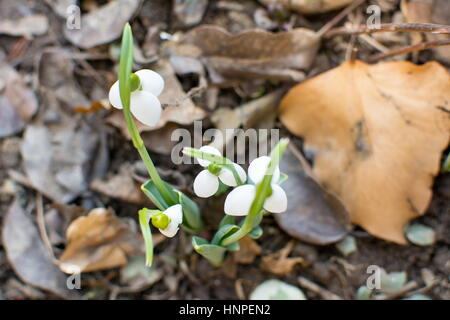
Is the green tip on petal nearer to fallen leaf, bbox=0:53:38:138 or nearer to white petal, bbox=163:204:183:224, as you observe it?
white petal, bbox=163:204:183:224

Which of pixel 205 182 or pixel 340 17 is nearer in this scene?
pixel 205 182

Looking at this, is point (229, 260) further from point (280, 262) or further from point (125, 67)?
point (125, 67)

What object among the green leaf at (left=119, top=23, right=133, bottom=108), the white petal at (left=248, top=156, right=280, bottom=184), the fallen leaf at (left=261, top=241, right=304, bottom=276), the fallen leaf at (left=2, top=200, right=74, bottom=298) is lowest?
the fallen leaf at (left=2, top=200, right=74, bottom=298)

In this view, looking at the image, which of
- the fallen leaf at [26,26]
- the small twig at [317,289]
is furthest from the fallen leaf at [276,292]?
the fallen leaf at [26,26]

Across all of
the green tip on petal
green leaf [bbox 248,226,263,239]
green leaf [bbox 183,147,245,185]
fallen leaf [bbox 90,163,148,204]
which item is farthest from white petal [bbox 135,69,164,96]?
fallen leaf [bbox 90,163,148,204]

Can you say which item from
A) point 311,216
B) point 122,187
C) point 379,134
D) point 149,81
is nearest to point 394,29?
point 379,134
